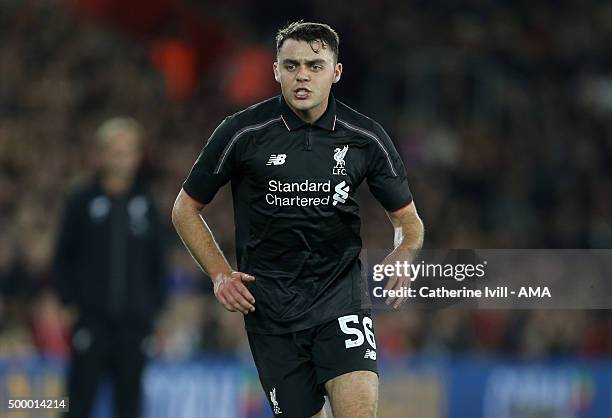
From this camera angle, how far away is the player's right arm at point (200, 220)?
5.44 m

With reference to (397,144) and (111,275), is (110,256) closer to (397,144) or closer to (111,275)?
(111,275)

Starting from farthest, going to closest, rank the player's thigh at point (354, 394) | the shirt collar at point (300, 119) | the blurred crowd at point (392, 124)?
the blurred crowd at point (392, 124) → the shirt collar at point (300, 119) → the player's thigh at point (354, 394)

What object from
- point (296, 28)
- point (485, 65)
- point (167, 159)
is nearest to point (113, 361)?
point (296, 28)

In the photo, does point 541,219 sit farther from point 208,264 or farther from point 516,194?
point 208,264

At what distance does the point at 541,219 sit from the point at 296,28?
9649 mm

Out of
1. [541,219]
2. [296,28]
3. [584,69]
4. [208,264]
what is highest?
[584,69]

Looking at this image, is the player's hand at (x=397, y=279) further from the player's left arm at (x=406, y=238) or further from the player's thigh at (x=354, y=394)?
the player's thigh at (x=354, y=394)

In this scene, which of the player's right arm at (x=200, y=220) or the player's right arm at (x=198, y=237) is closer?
the player's right arm at (x=200, y=220)

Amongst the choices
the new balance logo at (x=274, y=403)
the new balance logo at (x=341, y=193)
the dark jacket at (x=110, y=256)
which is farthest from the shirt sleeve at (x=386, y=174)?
the dark jacket at (x=110, y=256)

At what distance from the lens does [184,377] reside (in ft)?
33.0

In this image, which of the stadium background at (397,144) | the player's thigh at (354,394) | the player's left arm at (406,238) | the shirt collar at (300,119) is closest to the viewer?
the player's thigh at (354,394)

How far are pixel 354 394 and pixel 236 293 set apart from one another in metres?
0.64

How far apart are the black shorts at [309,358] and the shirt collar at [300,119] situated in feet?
2.63

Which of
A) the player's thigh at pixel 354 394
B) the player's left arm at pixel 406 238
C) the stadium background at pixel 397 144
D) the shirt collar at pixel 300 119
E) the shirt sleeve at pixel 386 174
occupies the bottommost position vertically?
the player's thigh at pixel 354 394
